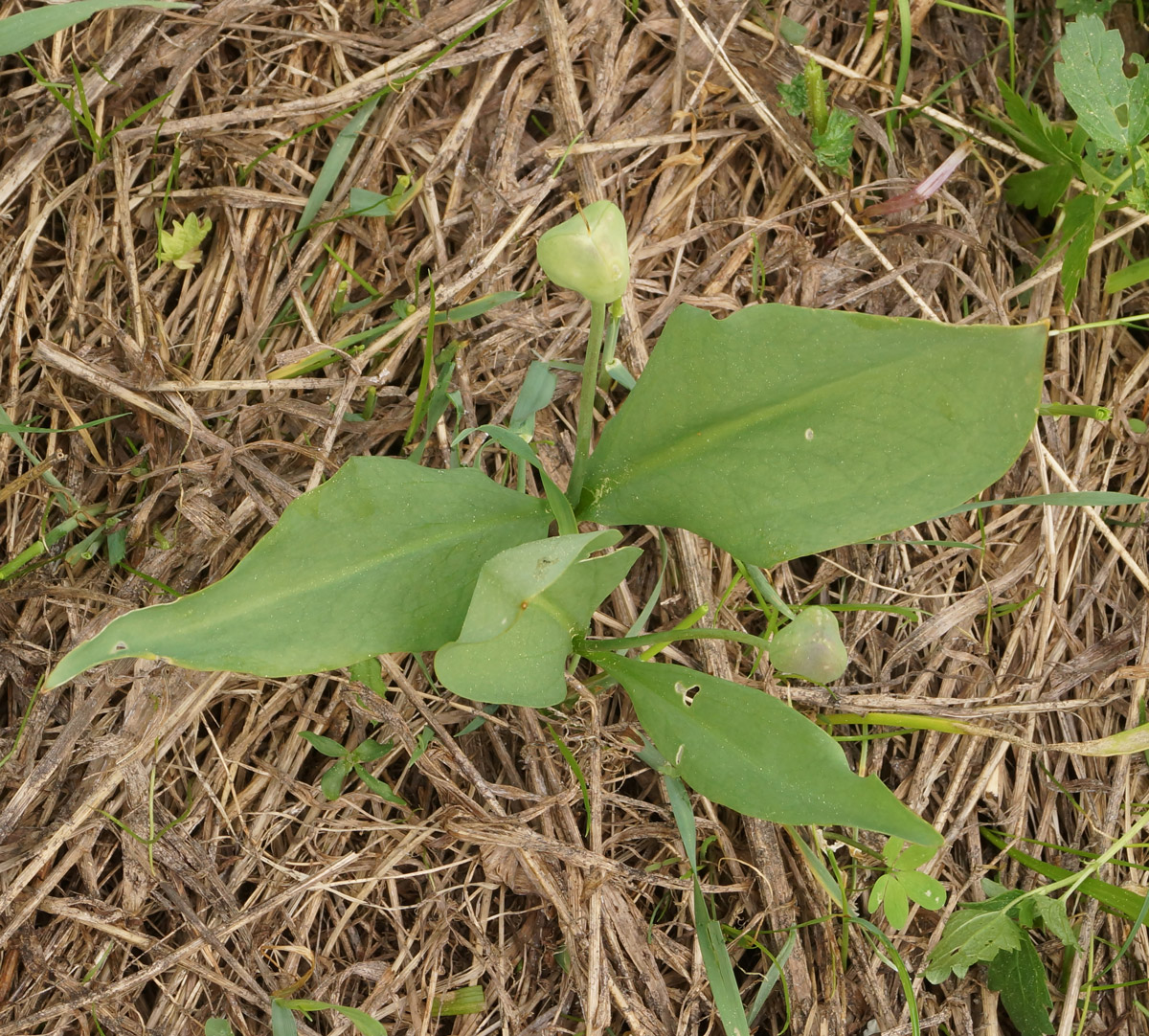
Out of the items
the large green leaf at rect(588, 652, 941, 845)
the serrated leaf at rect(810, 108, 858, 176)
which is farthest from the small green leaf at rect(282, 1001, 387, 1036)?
the serrated leaf at rect(810, 108, 858, 176)

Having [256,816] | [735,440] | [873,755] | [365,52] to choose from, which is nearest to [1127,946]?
[873,755]

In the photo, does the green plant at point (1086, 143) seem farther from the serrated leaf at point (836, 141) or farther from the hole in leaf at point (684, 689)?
the hole in leaf at point (684, 689)

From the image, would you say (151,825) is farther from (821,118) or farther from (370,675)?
(821,118)

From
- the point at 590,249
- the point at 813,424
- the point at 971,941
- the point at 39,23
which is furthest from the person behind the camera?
the point at 971,941

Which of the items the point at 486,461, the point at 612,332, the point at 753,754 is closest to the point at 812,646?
the point at 753,754

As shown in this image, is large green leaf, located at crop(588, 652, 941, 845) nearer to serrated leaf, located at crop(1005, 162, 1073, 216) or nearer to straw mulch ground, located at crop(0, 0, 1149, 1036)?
straw mulch ground, located at crop(0, 0, 1149, 1036)

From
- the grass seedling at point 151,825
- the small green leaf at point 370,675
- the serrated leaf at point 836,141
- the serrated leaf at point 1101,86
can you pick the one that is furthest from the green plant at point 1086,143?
the grass seedling at point 151,825

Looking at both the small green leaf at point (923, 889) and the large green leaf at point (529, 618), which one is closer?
the large green leaf at point (529, 618)
